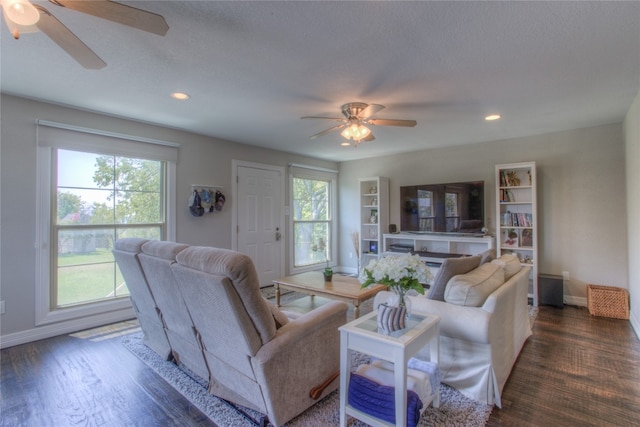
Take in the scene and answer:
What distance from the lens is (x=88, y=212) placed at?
3469mm

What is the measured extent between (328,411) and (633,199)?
3670mm

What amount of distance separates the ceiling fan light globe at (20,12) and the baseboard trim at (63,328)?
9.86ft

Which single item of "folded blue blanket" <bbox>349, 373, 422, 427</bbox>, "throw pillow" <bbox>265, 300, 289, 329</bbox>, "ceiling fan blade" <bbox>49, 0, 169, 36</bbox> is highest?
"ceiling fan blade" <bbox>49, 0, 169, 36</bbox>

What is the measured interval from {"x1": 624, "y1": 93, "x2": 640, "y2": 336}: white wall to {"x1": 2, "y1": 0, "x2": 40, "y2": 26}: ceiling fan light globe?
4341 mm

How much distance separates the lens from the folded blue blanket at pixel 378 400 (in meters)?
1.64

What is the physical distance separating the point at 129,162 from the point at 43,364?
220 cm

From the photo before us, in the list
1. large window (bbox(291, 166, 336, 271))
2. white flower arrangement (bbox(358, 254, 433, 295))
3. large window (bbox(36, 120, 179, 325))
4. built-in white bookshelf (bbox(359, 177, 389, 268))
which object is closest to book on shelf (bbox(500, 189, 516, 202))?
built-in white bookshelf (bbox(359, 177, 389, 268))

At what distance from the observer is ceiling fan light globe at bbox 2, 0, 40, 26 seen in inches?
49.8

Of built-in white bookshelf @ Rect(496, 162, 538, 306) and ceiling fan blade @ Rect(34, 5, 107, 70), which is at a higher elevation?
ceiling fan blade @ Rect(34, 5, 107, 70)

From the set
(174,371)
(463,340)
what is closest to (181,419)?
(174,371)

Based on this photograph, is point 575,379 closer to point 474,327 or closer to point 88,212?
point 474,327

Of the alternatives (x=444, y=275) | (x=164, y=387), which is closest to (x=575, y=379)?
(x=444, y=275)

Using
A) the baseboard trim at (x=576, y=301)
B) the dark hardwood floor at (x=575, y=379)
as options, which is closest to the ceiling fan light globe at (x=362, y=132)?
the dark hardwood floor at (x=575, y=379)

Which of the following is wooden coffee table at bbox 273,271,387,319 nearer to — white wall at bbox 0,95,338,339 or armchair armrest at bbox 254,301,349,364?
armchair armrest at bbox 254,301,349,364
